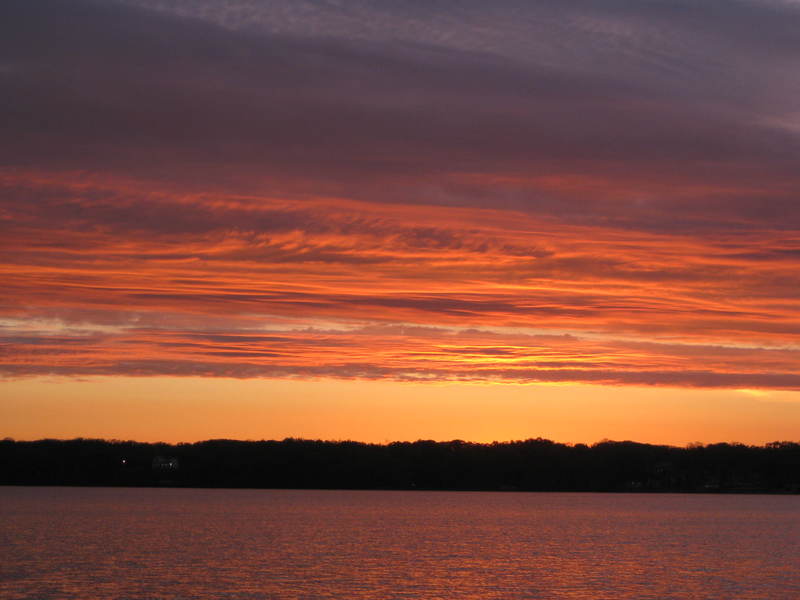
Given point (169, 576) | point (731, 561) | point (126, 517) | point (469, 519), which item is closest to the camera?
point (169, 576)

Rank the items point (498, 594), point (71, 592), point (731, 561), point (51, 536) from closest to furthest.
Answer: point (71, 592), point (498, 594), point (731, 561), point (51, 536)

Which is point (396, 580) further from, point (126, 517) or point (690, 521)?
point (690, 521)

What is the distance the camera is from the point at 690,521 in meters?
164

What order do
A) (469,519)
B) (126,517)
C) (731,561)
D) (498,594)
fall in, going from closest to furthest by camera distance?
(498,594) → (731,561) → (126,517) → (469,519)

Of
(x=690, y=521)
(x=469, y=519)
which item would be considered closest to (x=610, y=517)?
(x=690, y=521)

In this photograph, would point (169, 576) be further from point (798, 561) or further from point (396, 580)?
point (798, 561)

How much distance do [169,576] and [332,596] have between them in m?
13.8

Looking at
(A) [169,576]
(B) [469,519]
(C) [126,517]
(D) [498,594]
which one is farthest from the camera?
(B) [469,519]

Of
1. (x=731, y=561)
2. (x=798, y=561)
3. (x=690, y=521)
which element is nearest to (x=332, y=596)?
(x=731, y=561)

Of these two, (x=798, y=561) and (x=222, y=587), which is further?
(x=798, y=561)

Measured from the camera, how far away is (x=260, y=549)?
89.6 metres

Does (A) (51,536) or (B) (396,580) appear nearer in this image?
(B) (396,580)

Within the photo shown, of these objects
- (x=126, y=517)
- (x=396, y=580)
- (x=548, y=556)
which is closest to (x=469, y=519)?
(x=126, y=517)

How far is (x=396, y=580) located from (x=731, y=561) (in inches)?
1279
